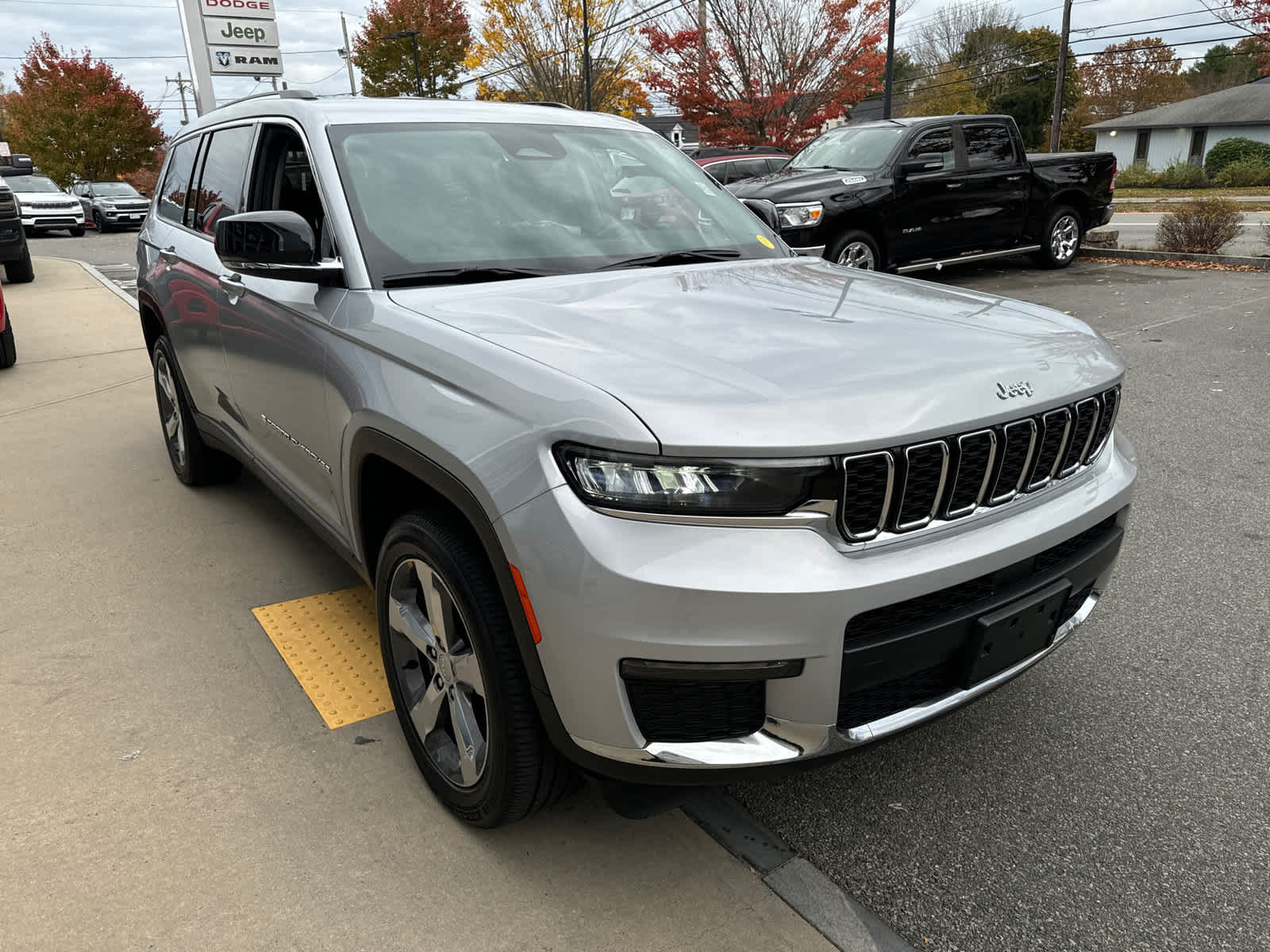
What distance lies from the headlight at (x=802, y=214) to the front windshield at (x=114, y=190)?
1063 inches

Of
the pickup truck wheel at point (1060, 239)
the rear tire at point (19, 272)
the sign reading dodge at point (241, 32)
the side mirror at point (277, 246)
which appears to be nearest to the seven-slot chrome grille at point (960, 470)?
the side mirror at point (277, 246)

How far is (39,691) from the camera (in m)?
3.08

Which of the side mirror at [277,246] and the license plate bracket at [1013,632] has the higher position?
the side mirror at [277,246]

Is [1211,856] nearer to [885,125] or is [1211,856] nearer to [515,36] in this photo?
[885,125]

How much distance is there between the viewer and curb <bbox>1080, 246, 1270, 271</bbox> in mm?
11767

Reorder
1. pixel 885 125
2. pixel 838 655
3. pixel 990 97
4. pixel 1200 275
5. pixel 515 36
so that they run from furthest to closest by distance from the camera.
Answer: pixel 990 97
pixel 515 36
pixel 1200 275
pixel 885 125
pixel 838 655

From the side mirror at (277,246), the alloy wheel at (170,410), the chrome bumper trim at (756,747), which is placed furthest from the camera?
the alloy wheel at (170,410)

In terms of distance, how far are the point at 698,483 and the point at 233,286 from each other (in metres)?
2.39

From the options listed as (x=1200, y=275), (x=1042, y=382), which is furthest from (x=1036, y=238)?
(x=1042, y=382)

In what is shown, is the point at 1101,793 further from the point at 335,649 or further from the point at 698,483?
the point at 335,649

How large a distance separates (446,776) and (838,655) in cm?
115

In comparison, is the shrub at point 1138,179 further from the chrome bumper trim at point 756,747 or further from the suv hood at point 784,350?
the chrome bumper trim at point 756,747

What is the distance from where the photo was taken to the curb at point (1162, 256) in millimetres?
11767

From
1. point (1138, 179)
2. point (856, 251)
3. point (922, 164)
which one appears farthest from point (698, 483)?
point (1138, 179)
